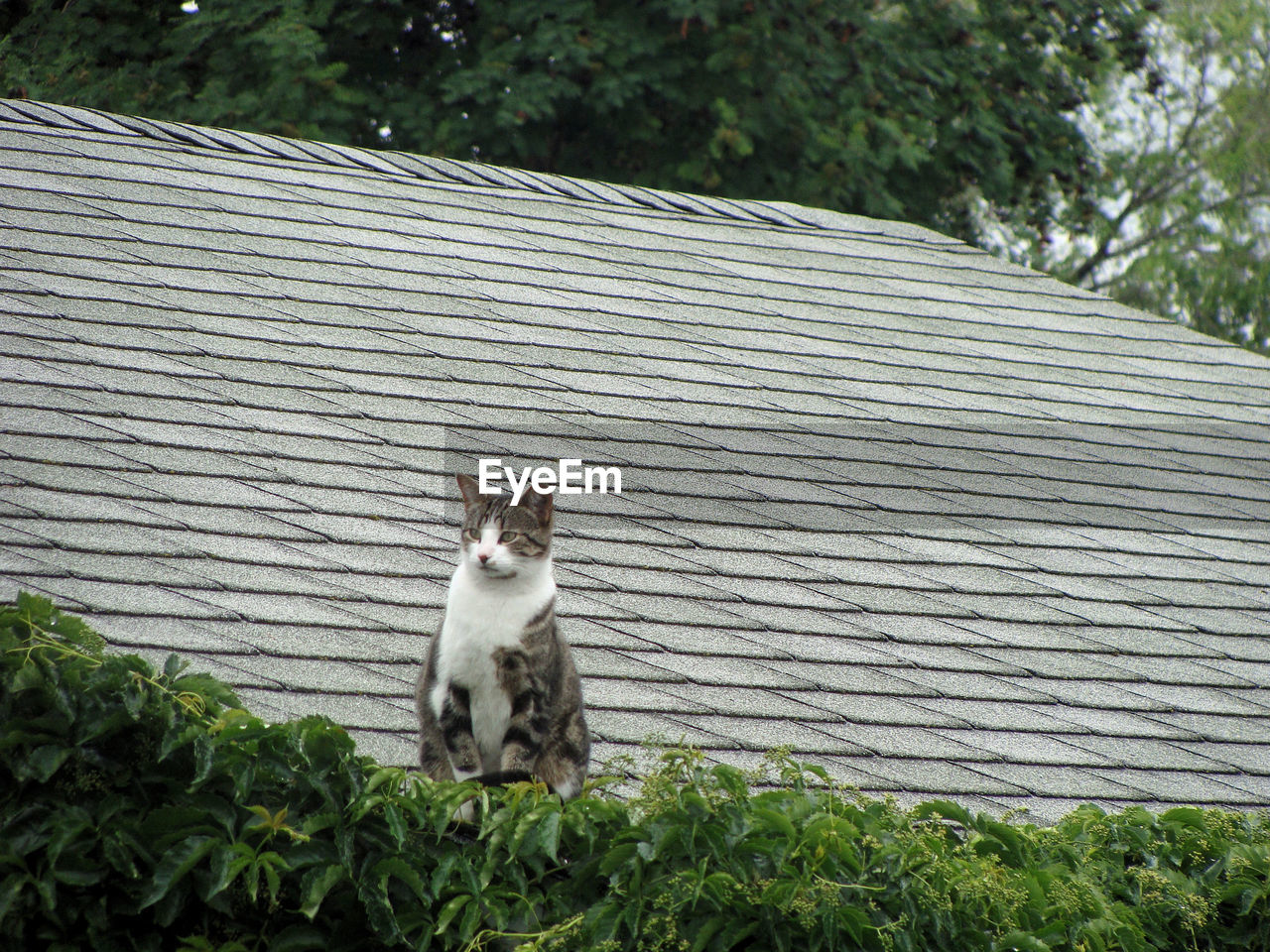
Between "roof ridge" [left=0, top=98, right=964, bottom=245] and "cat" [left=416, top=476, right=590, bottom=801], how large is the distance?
4218mm

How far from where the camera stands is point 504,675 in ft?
8.33

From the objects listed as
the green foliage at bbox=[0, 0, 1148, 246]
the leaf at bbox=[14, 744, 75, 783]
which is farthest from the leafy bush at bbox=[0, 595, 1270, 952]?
the green foliage at bbox=[0, 0, 1148, 246]

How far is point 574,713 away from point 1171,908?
4.71ft

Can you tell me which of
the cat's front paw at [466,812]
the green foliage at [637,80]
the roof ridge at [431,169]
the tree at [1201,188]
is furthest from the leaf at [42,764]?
the tree at [1201,188]

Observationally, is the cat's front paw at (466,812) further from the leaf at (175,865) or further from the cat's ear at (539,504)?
the cat's ear at (539,504)

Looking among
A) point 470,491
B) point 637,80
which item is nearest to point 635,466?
point 470,491

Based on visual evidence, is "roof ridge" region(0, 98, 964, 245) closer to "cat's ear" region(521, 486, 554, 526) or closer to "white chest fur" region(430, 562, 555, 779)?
"cat's ear" region(521, 486, 554, 526)

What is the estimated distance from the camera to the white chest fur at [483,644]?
8.34 feet

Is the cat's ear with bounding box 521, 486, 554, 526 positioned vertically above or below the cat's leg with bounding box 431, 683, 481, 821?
above

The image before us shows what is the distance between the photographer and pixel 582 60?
11.8 m

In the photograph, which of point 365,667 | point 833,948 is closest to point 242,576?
point 365,667

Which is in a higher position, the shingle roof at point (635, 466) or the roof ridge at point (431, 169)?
the roof ridge at point (431, 169)

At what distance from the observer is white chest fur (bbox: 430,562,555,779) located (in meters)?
2.54

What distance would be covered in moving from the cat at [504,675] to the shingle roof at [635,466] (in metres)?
0.53
